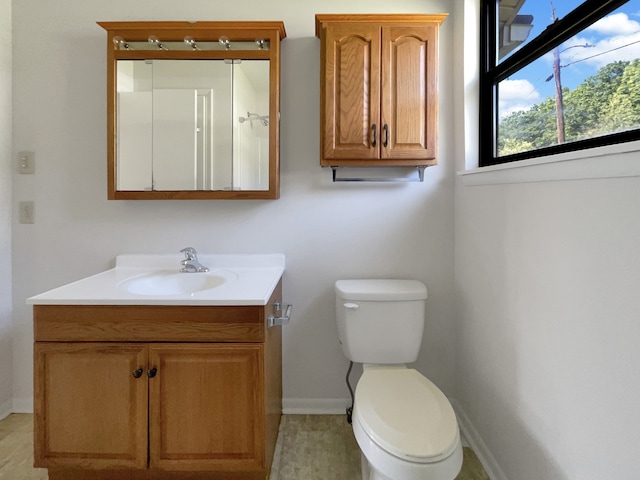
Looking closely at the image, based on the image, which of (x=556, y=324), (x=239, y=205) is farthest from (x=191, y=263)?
(x=556, y=324)

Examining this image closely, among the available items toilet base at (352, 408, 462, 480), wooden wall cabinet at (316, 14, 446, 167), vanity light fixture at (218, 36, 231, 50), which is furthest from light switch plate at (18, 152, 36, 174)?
toilet base at (352, 408, 462, 480)

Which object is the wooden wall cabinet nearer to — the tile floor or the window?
the window

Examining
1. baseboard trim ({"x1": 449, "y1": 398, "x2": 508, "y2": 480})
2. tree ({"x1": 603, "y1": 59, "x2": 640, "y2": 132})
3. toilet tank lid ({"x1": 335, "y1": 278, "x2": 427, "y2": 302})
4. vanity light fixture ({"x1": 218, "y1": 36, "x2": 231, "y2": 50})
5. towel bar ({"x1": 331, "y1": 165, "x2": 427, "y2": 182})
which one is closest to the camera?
tree ({"x1": 603, "y1": 59, "x2": 640, "y2": 132})

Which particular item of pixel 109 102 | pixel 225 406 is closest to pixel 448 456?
pixel 225 406

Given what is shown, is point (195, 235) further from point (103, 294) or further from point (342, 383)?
point (342, 383)

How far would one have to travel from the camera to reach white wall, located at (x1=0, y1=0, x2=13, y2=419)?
5.98ft

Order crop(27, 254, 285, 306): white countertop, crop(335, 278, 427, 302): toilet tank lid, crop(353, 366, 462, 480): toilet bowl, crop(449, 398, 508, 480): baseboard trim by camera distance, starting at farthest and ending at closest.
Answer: crop(335, 278, 427, 302): toilet tank lid < crop(449, 398, 508, 480): baseboard trim < crop(27, 254, 285, 306): white countertop < crop(353, 366, 462, 480): toilet bowl

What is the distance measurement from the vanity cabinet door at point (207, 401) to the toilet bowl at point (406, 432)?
388mm

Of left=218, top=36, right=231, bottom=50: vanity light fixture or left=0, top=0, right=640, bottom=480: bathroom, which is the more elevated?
left=218, top=36, right=231, bottom=50: vanity light fixture

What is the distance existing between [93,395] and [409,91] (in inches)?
70.4

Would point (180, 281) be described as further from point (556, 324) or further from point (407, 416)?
point (556, 324)

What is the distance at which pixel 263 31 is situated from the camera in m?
1.73

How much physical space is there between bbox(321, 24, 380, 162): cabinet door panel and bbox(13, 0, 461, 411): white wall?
18cm

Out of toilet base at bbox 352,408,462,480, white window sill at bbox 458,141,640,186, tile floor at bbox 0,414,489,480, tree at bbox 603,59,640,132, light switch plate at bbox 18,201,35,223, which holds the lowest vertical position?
tile floor at bbox 0,414,489,480
